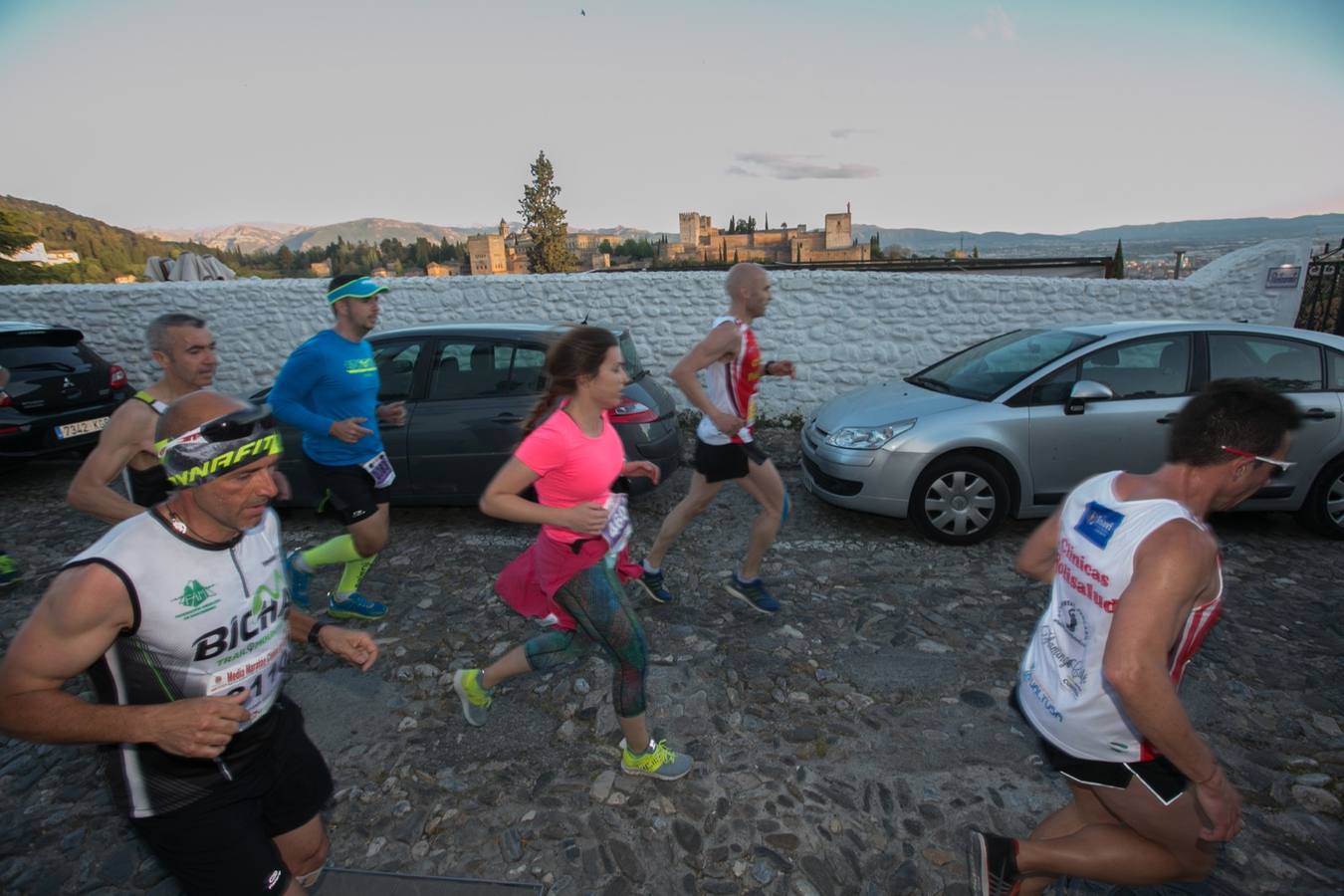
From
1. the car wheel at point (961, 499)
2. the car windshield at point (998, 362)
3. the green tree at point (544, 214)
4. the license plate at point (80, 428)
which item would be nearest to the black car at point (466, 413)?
the car wheel at point (961, 499)

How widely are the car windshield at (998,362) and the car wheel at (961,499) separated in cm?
57

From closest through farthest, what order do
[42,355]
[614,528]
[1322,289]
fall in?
[614,528] → [42,355] → [1322,289]

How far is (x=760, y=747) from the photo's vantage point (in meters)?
3.08

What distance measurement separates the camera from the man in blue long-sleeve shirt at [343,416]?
3.72 m

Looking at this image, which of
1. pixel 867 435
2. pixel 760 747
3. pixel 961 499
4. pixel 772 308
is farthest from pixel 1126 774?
pixel 772 308

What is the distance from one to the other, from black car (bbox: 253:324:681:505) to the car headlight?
1.30 metres

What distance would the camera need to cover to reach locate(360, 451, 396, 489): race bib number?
386 cm

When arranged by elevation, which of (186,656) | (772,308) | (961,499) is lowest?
(961,499)

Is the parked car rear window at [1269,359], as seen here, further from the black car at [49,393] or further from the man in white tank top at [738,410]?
the black car at [49,393]

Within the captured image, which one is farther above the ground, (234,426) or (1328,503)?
(234,426)

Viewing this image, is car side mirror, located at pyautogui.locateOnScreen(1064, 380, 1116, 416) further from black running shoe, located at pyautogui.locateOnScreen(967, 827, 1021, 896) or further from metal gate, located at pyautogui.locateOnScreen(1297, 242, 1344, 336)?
metal gate, located at pyautogui.locateOnScreen(1297, 242, 1344, 336)

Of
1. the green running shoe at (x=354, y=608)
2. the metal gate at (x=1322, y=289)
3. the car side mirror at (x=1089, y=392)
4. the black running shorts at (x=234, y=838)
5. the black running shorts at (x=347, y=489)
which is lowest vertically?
the green running shoe at (x=354, y=608)

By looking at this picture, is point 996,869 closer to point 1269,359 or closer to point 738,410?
point 738,410

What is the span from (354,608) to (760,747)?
258cm
